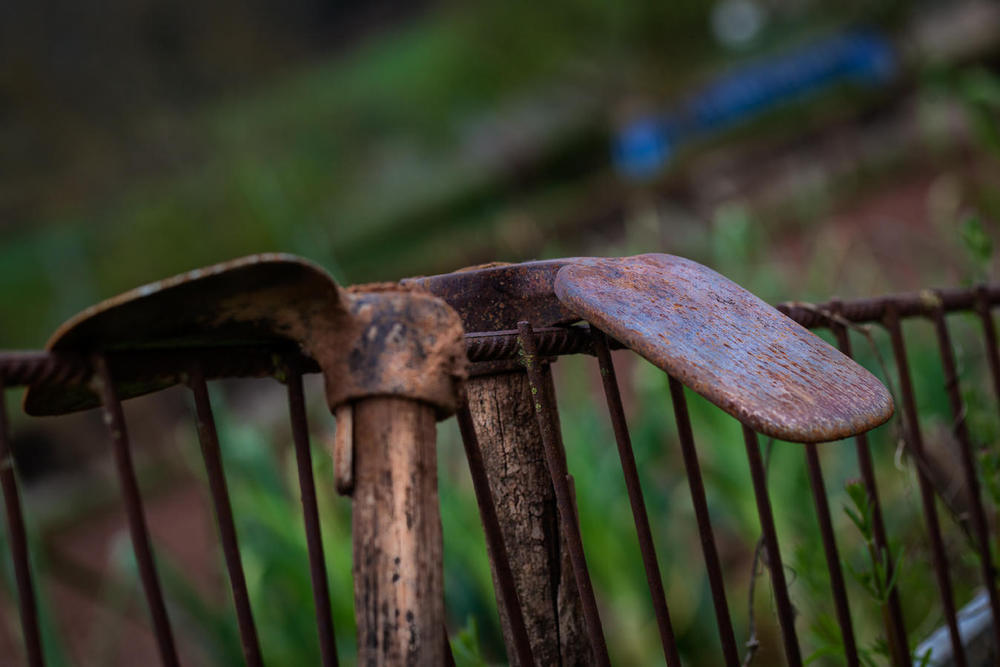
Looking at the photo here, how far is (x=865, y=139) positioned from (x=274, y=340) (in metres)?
4.98

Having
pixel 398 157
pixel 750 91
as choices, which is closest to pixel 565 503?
pixel 750 91

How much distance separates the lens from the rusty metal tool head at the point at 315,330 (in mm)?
423

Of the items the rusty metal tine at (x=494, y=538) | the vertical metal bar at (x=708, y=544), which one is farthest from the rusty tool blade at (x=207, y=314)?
the vertical metal bar at (x=708, y=544)

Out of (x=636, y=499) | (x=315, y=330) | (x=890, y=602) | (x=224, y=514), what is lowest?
(x=890, y=602)

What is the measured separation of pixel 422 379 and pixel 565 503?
0.63ft

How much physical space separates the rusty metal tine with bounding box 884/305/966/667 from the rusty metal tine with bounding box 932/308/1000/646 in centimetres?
4

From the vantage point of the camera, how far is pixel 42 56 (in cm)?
654

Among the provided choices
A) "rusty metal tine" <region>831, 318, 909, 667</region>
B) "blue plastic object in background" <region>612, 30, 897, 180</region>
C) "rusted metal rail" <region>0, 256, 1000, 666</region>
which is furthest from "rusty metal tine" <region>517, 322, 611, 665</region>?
"blue plastic object in background" <region>612, 30, 897, 180</region>

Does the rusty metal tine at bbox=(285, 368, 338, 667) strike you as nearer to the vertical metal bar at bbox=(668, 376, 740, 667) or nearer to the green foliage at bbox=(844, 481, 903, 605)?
the vertical metal bar at bbox=(668, 376, 740, 667)

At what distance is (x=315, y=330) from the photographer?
467 mm

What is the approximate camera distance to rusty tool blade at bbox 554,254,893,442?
0.47m

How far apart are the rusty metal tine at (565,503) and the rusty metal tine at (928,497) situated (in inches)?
17.2

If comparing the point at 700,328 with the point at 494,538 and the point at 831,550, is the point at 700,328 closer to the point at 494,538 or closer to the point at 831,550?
the point at 494,538

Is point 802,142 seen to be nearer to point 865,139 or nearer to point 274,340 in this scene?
point 865,139
